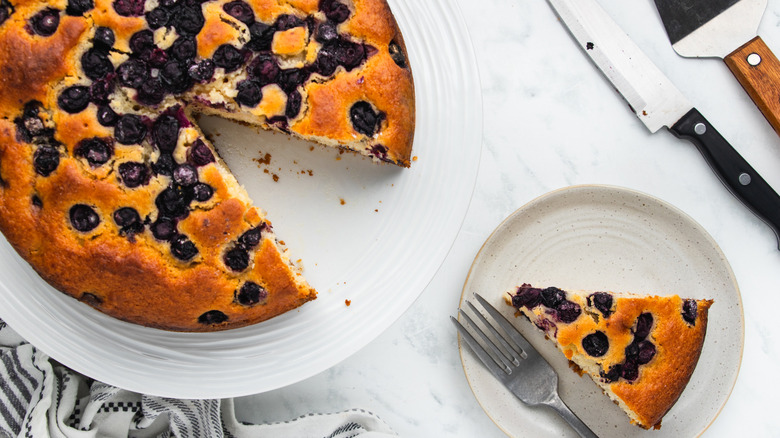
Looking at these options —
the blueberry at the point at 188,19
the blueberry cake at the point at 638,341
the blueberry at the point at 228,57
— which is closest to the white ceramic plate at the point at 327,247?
the blueberry at the point at 228,57

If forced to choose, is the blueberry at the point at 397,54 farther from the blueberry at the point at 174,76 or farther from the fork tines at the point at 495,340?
the fork tines at the point at 495,340

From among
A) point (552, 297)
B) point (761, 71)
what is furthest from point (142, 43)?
point (761, 71)

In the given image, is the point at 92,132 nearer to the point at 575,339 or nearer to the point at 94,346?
the point at 94,346

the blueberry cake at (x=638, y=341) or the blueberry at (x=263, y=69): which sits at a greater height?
the blueberry at (x=263, y=69)

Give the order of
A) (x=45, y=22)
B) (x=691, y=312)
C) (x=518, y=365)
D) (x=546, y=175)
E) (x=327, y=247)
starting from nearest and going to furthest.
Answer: (x=45, y=22) → (x=327, y=247) → (x=691, y=312) → (x=518, y=365) → (x=546, y=175)

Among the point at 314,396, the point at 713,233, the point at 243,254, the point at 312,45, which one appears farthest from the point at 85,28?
the point at 713,233

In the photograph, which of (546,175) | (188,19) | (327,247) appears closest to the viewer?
(188,19)

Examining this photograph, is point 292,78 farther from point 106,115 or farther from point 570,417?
point 570,417
